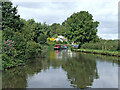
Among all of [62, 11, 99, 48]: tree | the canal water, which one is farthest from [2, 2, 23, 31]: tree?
[62, 11, 99, 48]: tree

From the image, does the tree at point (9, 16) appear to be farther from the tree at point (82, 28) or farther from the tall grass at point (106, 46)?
the tree at point (82, 28)

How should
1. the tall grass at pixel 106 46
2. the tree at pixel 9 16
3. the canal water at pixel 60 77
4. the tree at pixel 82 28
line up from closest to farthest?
the canal water at pixel 60 77 < the tree at pixel 9 16 < the tall grass at pixel 106 46 < the tree at pixel 82 28

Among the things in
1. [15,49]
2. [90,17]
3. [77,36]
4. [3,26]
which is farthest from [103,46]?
[15,49]

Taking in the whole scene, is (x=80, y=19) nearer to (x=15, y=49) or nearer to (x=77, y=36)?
(x=77, y=36)

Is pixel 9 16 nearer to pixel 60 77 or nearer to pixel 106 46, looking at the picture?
pixel 60 77

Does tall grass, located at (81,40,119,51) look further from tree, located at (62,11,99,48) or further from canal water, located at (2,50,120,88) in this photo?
canal water, located at (2,50,120,88)

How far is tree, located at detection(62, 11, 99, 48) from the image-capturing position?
51.3 m

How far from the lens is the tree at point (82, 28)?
2021 inches

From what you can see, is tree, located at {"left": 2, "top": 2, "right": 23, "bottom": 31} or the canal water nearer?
the canal water

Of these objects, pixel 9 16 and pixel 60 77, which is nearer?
pixel 60 77

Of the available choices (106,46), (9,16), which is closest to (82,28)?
(106,46)

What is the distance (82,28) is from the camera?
5181 centimetres

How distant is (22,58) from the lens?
1662 cm

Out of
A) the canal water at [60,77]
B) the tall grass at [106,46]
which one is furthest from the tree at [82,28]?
the canal water at [60,77]
